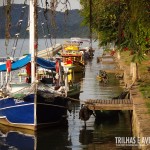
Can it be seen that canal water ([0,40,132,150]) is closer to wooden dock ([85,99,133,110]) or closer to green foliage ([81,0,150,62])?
wooden dock ([85,99,133,110])

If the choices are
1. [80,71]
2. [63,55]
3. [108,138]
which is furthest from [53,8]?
[63,55]

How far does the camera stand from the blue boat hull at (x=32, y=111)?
1950cm

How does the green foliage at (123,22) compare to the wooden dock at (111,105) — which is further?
the wooden dock at (111,105)

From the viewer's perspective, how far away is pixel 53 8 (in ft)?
21.5

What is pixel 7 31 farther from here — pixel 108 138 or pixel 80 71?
pixel 80 71

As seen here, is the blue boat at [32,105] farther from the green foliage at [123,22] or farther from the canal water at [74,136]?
the green foliage at [123,22]

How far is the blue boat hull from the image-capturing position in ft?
64.0

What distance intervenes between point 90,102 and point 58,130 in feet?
6.76

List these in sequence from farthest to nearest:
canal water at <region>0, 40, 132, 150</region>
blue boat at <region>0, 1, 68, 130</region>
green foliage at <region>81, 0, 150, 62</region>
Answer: blue boat at <region>0, 1, 68, 130</region>, canal water at <region>0, 40, 132, 150</region>, green foliage at <region>81, 0, 150, 62</region>

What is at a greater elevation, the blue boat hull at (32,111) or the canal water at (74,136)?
the blue boat hull at (32,111)

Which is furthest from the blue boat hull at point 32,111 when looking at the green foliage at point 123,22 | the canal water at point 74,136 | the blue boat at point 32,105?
the green foliage at point 123,22

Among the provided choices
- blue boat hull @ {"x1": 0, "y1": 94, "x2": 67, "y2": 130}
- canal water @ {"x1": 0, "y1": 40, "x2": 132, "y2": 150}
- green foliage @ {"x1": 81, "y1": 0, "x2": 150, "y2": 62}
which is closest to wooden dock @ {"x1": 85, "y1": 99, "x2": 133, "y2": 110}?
canal water @ {"x1": 0, "y1": 40, "x2": 132, "y2": 150}

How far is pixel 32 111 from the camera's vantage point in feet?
64.0

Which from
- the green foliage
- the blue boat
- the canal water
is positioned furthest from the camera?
the blue boat
